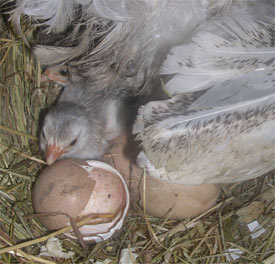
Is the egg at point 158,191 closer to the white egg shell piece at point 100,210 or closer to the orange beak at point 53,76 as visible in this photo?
the white egg shell piece at point 100,210

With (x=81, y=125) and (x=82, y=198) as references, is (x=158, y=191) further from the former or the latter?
(x=81, y=125)

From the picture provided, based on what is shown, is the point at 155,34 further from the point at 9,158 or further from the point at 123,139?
the point at 9,158

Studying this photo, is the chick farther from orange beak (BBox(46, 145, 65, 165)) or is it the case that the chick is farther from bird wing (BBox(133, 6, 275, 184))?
bird wing (BBox(133, 6, 275, 184))

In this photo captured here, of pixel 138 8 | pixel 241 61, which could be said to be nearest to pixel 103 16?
pixel 138 8

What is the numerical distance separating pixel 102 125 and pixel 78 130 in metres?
0.17

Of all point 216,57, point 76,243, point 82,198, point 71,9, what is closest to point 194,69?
point 216,57

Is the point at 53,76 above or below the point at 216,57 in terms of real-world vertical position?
below

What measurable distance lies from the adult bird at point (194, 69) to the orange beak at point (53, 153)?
0.42 metres

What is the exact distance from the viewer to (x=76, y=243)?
2059mm

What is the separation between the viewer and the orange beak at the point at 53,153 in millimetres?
2021

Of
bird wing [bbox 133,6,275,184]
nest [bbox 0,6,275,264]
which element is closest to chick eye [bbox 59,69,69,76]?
nest [bbox 0,6,275,264]

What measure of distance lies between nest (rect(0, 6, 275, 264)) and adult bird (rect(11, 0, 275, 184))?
35 cm

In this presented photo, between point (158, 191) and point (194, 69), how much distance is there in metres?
0.70

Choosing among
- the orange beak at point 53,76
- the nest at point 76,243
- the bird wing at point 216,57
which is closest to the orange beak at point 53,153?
the nest at point 76,243
